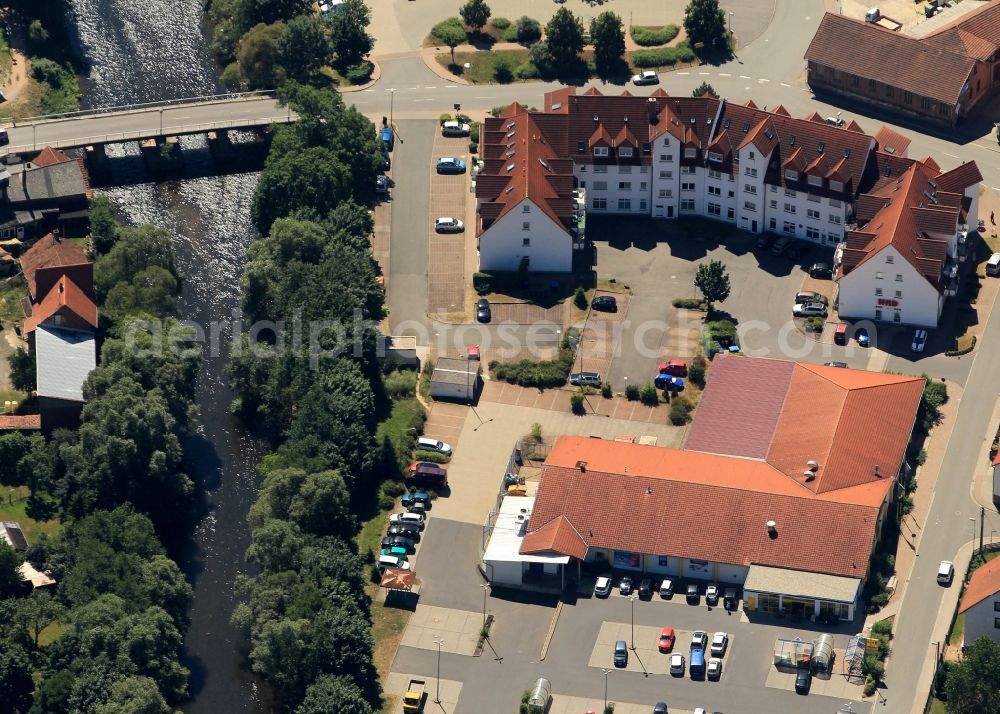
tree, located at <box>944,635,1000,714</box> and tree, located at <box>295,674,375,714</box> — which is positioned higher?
tree, located at <box>944,635,1000,714</box>

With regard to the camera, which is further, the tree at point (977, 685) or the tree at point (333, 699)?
the tree at point (333, 699)

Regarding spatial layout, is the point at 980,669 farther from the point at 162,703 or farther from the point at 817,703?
the point at 162,703

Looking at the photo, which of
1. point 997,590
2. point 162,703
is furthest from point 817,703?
point 162,703

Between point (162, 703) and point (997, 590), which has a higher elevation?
point (997, 590)

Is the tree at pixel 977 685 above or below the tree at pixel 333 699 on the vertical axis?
above
